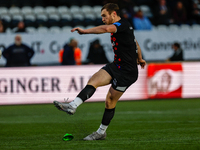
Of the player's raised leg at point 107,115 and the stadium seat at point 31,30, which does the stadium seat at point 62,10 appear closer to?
the stadium seat at point 31,30

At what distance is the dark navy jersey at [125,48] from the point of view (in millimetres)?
5352

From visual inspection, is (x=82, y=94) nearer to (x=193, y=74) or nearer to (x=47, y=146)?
(x=47, y=146)

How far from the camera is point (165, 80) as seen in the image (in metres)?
12.0

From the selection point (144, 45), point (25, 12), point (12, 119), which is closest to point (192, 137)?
point (12, 119)

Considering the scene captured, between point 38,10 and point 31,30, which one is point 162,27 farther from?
point 31,30

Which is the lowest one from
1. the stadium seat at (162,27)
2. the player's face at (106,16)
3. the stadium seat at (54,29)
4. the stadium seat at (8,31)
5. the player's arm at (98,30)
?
the stadium seat at (162,27)

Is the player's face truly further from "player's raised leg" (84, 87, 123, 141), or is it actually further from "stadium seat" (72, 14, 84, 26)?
"stadium seat" (72, 14, 84, 26)

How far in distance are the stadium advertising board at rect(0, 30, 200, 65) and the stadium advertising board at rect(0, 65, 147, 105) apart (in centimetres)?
338

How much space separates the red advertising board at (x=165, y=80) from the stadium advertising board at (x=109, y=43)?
3.43 metres

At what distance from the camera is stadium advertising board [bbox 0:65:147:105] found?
11.5 meters

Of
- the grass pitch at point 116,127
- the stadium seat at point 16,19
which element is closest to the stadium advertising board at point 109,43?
the stadium seat at point 16,19

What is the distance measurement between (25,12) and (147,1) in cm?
597

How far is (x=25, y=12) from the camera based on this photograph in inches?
651

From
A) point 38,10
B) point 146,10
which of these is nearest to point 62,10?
point 38,10
